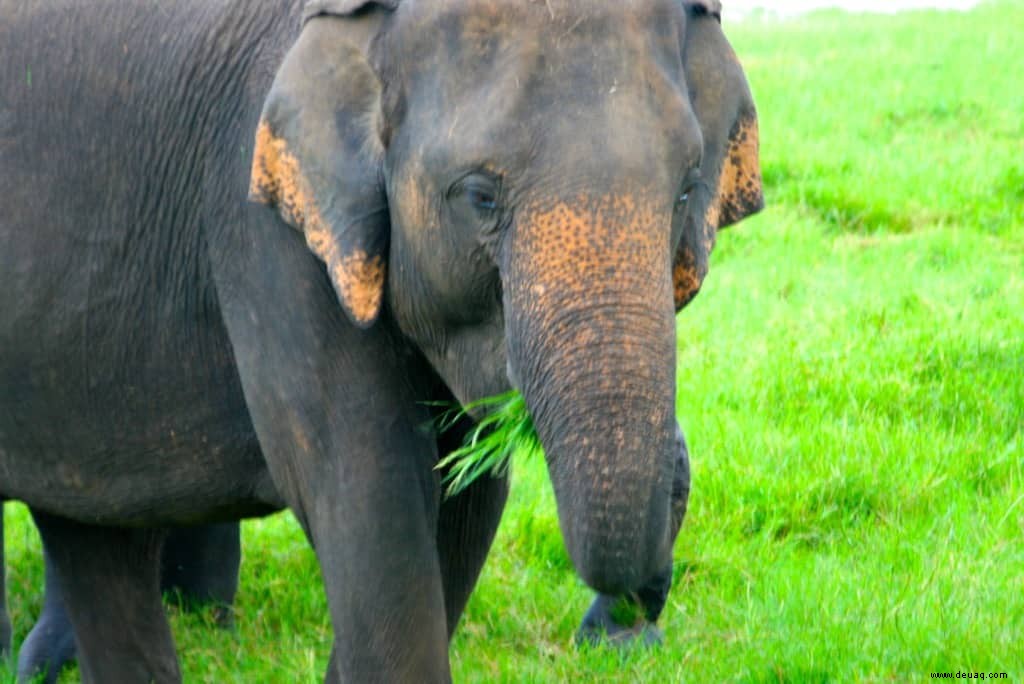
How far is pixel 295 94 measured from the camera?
3.26 meters

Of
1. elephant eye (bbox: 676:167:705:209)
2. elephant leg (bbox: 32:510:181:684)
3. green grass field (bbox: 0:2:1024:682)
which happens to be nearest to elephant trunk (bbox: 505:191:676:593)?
elephant eye (bbox: 676:167:705:209)

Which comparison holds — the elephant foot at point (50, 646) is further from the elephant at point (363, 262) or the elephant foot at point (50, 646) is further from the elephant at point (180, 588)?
the elephant at point (363, 262)

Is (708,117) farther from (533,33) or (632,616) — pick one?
(632,616)

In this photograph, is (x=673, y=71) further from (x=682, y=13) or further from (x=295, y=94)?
(x=295, y=94)

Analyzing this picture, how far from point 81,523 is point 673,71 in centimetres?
202

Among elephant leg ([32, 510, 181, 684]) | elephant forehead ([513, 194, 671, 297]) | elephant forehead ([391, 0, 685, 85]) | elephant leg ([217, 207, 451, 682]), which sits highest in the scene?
elephant forehead ([391, 0, 685, 85])

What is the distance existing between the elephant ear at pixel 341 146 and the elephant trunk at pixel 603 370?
37 centimetres

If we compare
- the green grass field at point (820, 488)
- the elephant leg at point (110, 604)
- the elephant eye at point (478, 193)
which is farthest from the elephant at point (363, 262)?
the green grass field at point (820, 488)

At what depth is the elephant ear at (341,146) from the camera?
323 cm

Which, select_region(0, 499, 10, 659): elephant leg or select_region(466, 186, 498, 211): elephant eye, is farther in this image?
select_region(0, 499, 10, 659): elephant leg

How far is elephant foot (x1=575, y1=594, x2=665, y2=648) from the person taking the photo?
474cm

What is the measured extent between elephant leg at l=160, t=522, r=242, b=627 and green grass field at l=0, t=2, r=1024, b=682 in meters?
0.08

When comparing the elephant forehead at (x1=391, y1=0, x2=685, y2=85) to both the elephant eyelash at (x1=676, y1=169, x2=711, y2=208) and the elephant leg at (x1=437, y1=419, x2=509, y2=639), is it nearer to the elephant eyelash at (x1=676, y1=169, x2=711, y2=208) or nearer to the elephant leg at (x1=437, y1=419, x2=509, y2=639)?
the elephant eyelash at (x1=676, y1=169, x2=711, y2=208)

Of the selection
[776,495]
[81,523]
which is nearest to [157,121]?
[81,523]
